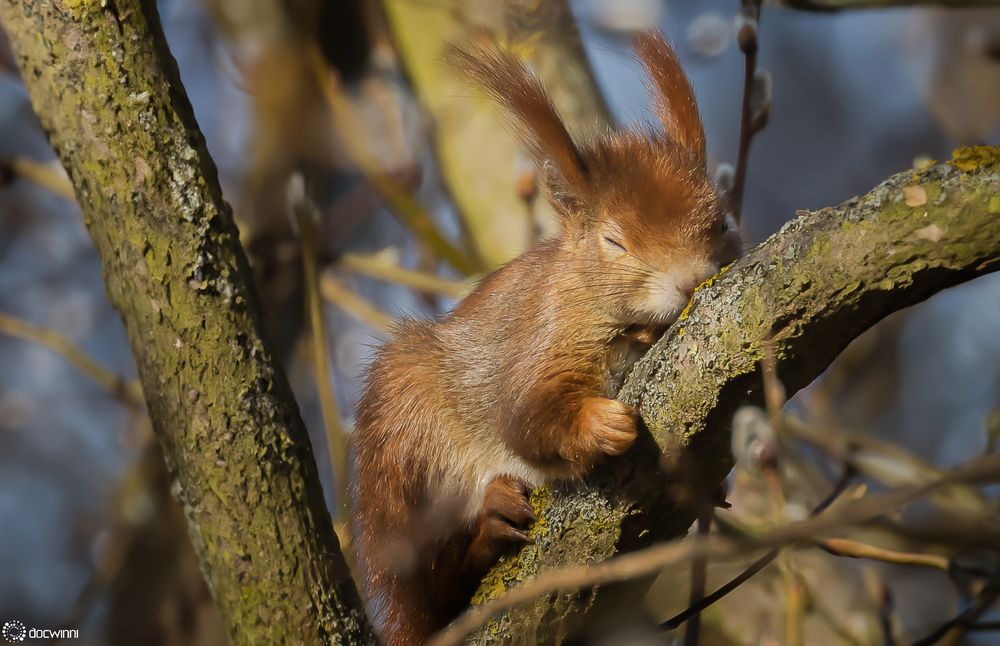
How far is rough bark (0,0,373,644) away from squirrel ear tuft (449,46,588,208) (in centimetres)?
65

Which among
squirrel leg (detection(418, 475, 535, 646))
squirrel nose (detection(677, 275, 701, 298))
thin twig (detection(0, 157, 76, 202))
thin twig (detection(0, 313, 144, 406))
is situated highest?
thin twig (detection(0, 157, 76, 202))

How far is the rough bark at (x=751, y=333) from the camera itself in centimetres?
140

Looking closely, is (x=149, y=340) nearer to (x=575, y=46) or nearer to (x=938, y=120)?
(x=575, y=46)

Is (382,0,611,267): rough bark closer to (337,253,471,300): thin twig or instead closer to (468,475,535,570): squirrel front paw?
(337,253,471,300): thin twig

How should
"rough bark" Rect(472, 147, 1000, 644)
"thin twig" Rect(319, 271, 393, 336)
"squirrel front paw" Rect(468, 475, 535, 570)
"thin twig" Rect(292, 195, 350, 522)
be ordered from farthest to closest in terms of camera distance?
"thin twig" Rect(319, 271, 393, 336)
"thin twig" Rect(292, 195, 350, 522)
"squirrel front paw" Rect(468, 475, 535, 570)
"rough bark" Rect(472, 147, 1000, 644)

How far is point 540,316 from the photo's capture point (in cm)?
226

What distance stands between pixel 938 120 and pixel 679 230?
461cm

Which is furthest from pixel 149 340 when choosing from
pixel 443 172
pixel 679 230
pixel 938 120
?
pixel 938 120

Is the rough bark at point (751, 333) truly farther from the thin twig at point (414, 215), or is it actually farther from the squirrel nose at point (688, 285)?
the thin twig at point (414, 215)

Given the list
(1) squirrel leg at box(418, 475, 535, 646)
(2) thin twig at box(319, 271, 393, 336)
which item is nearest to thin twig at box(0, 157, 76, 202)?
(2) thin twig at box(319, 271, 393, 336)

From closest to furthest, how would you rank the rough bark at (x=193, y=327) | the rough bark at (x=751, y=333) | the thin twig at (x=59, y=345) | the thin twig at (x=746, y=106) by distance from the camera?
the rough bark at (x=751, y=333)
the rough bark at (x=193, y=327)
the thin twig at (x=746, y=106)
the thin twig at (x=59, y=345)

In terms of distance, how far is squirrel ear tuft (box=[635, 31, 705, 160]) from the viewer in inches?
91.3

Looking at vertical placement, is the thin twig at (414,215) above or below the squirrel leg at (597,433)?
above

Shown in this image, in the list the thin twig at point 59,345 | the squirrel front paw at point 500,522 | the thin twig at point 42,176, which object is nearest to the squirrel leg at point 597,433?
the squirrel front paw at point 500,522
